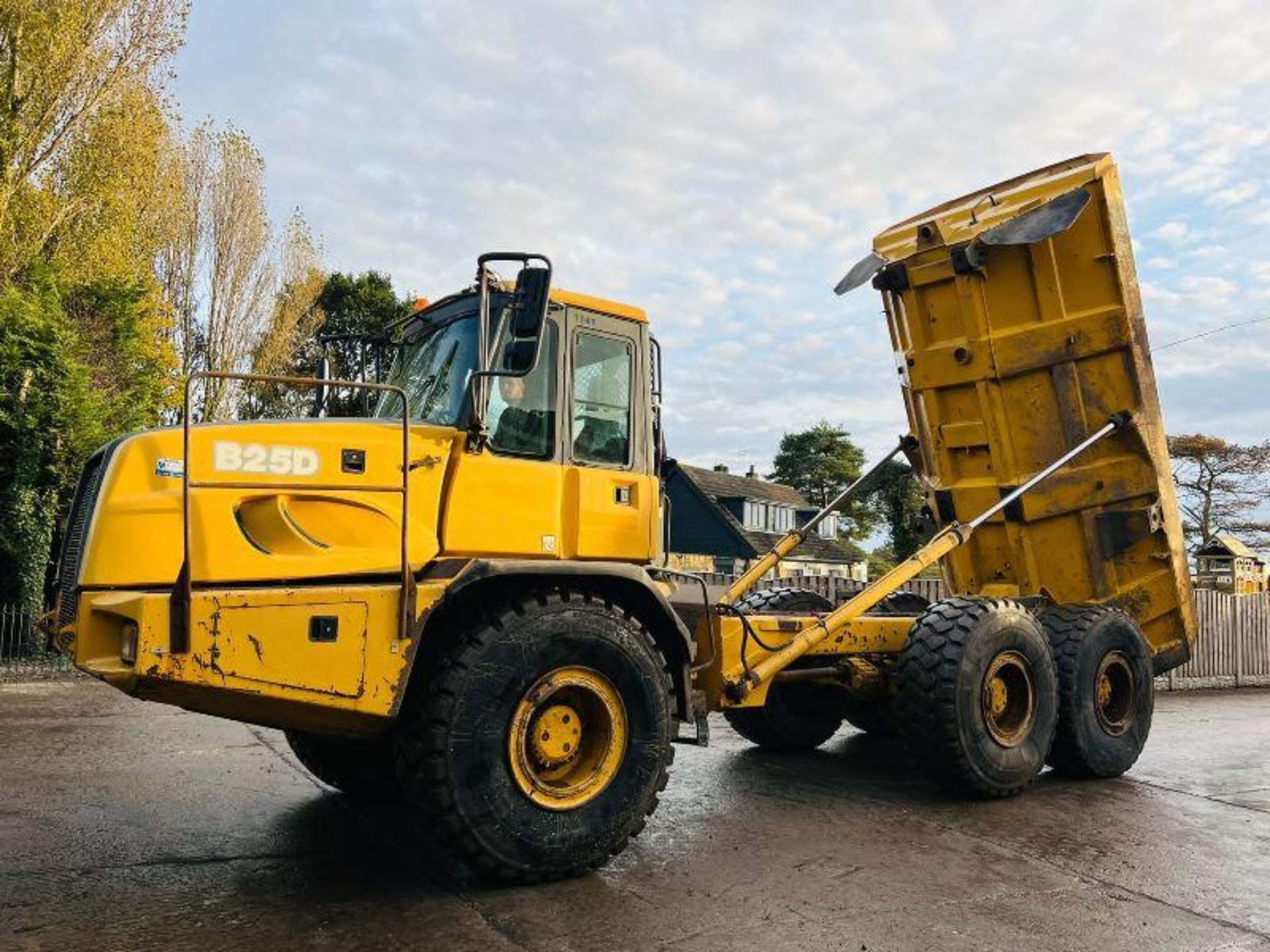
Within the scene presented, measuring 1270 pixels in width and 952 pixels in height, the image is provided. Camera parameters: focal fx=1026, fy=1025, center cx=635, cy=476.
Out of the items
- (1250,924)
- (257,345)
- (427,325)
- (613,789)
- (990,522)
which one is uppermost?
(257,345)

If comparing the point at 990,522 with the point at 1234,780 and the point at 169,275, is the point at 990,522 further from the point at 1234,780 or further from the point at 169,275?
the point at 169,275

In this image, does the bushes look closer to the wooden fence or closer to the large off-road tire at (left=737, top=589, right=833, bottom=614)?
the wooden fence

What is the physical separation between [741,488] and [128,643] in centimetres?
3758

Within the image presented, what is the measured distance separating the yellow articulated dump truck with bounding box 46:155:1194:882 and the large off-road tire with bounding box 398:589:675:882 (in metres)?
0.01

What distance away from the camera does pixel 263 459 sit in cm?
426

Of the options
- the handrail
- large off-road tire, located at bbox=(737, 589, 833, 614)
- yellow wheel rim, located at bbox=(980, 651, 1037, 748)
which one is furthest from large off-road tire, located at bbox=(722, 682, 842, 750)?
the handrail

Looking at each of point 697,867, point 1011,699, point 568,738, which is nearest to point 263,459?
point 568,738

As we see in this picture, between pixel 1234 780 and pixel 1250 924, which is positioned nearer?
pixel 1250 924

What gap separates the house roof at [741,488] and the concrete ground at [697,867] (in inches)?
1176

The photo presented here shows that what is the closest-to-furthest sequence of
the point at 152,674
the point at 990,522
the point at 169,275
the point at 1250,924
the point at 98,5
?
the point at 152,674 < the point at 1250,924 < the point at 990,522 < the point at 98,5 < the point at 169,275

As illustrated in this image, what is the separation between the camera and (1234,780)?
23.5ft

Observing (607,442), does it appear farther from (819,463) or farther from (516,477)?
(819,463)

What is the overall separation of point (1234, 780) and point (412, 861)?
A: 5.74m

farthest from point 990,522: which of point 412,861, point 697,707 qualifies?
point 412,861
